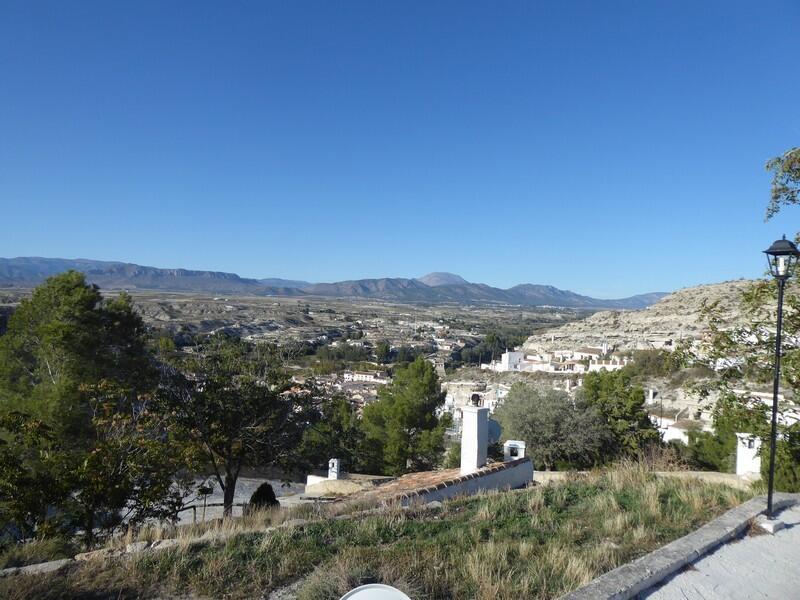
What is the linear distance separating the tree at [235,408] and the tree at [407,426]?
7322mm

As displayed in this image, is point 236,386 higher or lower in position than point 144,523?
higher

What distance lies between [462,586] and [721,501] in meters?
4.23

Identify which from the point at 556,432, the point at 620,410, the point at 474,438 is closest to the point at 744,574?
the point at 474,438

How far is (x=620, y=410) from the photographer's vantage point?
19516mm

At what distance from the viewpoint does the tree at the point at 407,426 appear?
18438 mm

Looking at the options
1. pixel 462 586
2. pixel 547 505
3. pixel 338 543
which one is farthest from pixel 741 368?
pixel 338 543

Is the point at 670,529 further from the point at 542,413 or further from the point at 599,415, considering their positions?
the point at 599,415

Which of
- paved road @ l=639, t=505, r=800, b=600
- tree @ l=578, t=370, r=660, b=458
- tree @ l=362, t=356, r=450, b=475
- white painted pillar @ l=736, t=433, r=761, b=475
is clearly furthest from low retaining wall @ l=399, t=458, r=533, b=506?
tree @ l=578, t=370, r=660, b=458

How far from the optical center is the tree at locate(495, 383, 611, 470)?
57.8 feet

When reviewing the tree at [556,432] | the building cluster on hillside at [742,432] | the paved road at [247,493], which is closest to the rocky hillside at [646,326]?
the building cluster on hillside at [742,432]

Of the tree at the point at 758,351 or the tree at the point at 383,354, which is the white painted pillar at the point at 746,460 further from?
the tree at the point at 383,354

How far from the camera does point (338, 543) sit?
4539 mm

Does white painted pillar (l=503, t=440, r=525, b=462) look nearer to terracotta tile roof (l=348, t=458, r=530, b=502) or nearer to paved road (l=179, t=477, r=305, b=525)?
terracotta tile roof (l=348, t=458, r=530, b=502)

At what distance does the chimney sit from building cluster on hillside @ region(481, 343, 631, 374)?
143 ft
